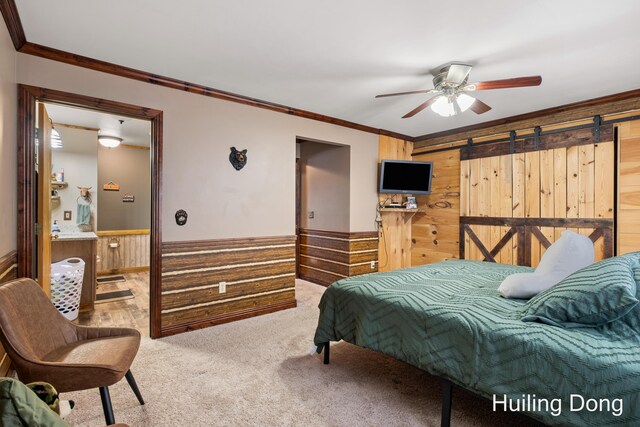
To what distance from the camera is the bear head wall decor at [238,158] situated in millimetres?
3406

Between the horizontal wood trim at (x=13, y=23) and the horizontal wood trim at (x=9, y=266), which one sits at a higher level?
the horizontal wood trim at (x=13, y=23)

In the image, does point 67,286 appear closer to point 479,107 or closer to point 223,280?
point 223,280

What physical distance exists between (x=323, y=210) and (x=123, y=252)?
3.72 m

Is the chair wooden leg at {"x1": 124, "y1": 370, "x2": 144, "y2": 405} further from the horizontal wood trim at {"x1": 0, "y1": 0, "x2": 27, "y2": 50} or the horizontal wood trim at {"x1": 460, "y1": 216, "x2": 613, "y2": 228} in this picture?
the horizontal wood trim at {"x1": 460, "y1": 216, "x2": 613, "y2": 228}

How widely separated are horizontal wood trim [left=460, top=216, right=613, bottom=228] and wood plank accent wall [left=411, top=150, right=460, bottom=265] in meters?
0.26

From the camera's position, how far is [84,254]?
12.4 ft

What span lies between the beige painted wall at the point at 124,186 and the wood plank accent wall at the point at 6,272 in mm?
3578

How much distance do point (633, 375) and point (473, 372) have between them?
22.7 inches

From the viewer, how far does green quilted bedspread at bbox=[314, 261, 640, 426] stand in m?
1.24

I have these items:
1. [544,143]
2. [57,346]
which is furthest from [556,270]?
[57,346]

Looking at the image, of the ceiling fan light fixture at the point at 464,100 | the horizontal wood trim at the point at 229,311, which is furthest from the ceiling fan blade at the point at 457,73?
the horizontal wood trim at the point at 229,311

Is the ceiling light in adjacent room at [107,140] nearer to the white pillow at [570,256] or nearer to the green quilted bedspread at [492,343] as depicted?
the green quilted bedspread at [492,343]

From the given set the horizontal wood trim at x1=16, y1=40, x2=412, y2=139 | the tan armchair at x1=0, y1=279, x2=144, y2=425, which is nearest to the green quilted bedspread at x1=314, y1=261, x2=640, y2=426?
the tan armchair at x1=0, y1=279, x2=144, y2=425

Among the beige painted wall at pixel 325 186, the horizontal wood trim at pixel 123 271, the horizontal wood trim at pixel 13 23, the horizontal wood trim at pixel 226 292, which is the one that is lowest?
the horizontal wood trim at pixel 123 271
